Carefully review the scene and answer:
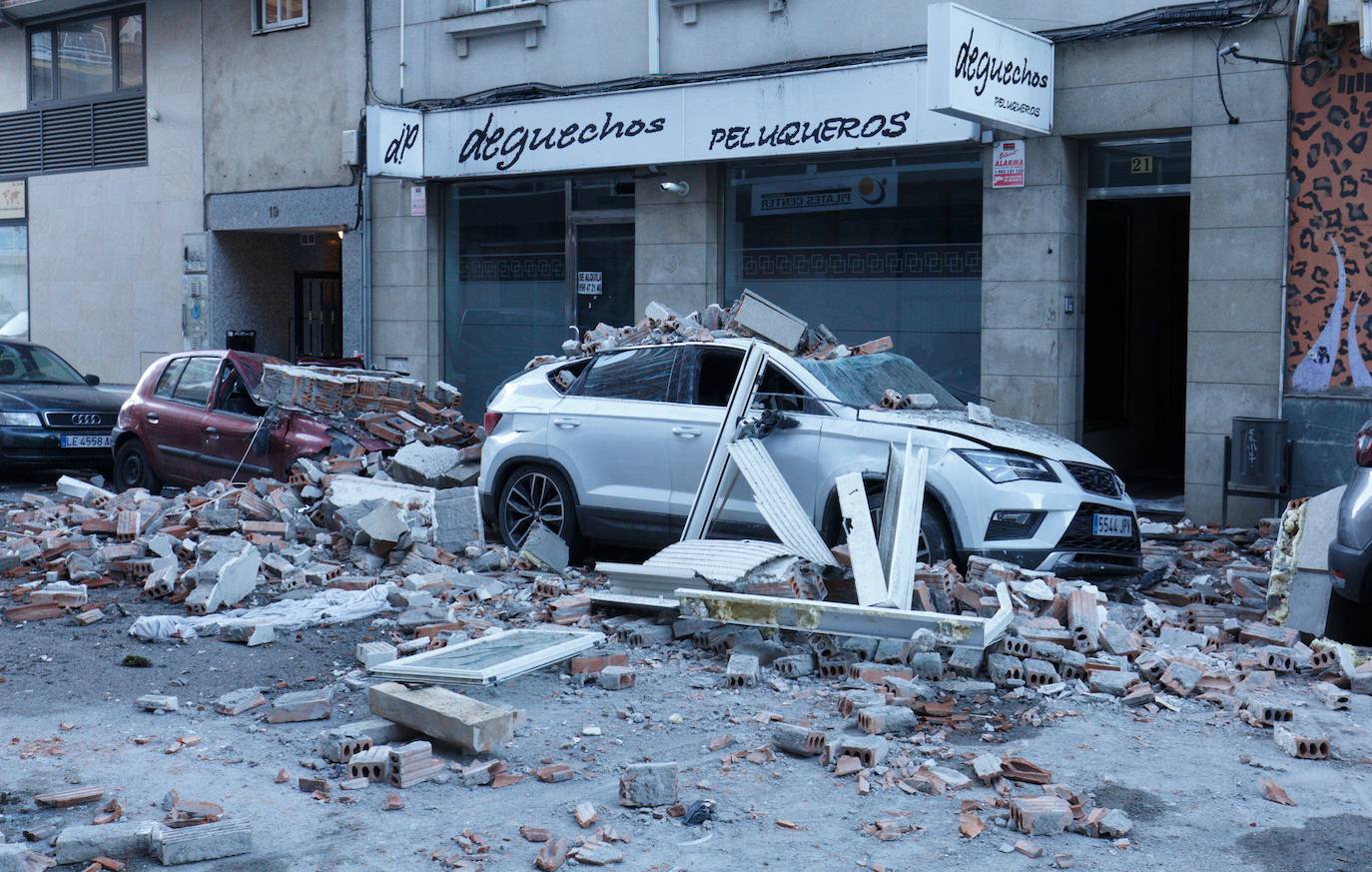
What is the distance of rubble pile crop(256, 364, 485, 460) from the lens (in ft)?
43.1

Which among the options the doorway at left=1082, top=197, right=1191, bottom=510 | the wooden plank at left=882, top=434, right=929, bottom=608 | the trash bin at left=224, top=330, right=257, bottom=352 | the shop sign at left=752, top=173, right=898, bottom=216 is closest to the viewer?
the wooden plank at left=882, top=434, right=929, bottom=608

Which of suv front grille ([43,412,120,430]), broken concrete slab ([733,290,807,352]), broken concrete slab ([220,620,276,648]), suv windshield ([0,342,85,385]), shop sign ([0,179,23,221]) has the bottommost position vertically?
broken concrete slab ([220,620,276,648])

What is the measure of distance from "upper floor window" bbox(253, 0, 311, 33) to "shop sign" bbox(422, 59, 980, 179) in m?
3.27

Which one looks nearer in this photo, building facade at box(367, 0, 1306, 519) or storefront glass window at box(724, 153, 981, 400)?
building facade at box(367, 0, 1306, 519)

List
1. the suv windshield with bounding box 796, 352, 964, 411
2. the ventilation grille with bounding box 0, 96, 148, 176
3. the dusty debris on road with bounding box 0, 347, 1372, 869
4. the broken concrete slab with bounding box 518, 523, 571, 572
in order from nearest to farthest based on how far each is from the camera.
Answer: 1. the dusty debris on road with bounding box 0, 347, 1372, 869
2. the suv windshield with bounding box 796, 352, 964, 411
3. the broken concrete slab with bounding box 518, 523, 571, 572
4. the ventilation grille with bounding box 0, 96, 148, 176

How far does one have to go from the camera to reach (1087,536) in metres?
9.01

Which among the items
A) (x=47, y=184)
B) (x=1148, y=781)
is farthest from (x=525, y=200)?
(x=1148, y=781)

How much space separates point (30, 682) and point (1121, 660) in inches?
213

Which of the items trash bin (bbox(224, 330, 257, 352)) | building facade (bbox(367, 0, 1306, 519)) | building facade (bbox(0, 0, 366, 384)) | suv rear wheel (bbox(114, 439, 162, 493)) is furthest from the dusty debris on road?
trash bin (bbox(224, 330, 257, 352))

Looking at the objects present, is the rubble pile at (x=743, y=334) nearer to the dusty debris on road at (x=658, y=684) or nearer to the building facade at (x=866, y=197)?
the dusty debris on road at (x=658, y=684)

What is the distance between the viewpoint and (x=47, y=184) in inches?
914

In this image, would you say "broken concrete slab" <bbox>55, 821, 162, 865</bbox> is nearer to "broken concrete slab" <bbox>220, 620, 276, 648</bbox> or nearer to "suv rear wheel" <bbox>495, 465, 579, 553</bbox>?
"broken concrete slab" <bbox>220, 620, 276, 648</bbox>

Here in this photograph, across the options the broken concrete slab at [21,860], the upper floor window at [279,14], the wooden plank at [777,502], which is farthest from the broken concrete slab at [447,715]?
the upper floor window at [279,14]

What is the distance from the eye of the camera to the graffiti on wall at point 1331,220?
1159 cm
